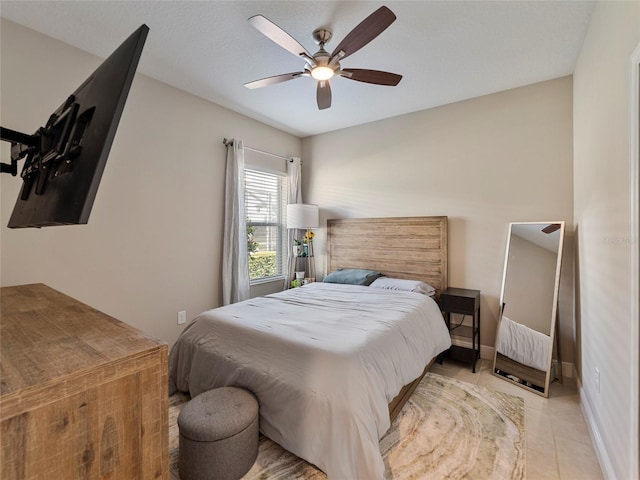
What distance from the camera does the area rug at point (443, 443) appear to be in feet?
5.16

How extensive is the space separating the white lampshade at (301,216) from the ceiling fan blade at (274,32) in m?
2.11

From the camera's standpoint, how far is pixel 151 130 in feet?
8.92

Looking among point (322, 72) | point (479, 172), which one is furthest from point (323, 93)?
point (479, 172)

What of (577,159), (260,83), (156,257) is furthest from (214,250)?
(577,159)

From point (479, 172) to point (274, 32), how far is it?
8.05 ft

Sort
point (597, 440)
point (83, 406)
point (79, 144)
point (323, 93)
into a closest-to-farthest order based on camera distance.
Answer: point (83, 406) → point (79, 144) → point (597, 440) → point (323, 93)

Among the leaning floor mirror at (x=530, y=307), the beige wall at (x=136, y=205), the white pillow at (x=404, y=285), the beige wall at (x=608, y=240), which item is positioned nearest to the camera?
the beige wall at (x=608, y=240)

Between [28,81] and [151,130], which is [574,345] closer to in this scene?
[151,130]

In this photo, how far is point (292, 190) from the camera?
424 centimetres

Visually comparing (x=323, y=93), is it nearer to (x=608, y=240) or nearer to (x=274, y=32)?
(x=274, y=32)

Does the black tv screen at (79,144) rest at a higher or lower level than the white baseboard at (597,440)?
higher

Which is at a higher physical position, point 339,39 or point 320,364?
point 339,39

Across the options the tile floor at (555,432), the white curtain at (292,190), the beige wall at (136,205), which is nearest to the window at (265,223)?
the white curtain at (292,190)

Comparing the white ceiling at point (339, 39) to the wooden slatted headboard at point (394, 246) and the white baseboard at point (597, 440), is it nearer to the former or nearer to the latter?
the wooden slatted headboard at point (394, 246)
